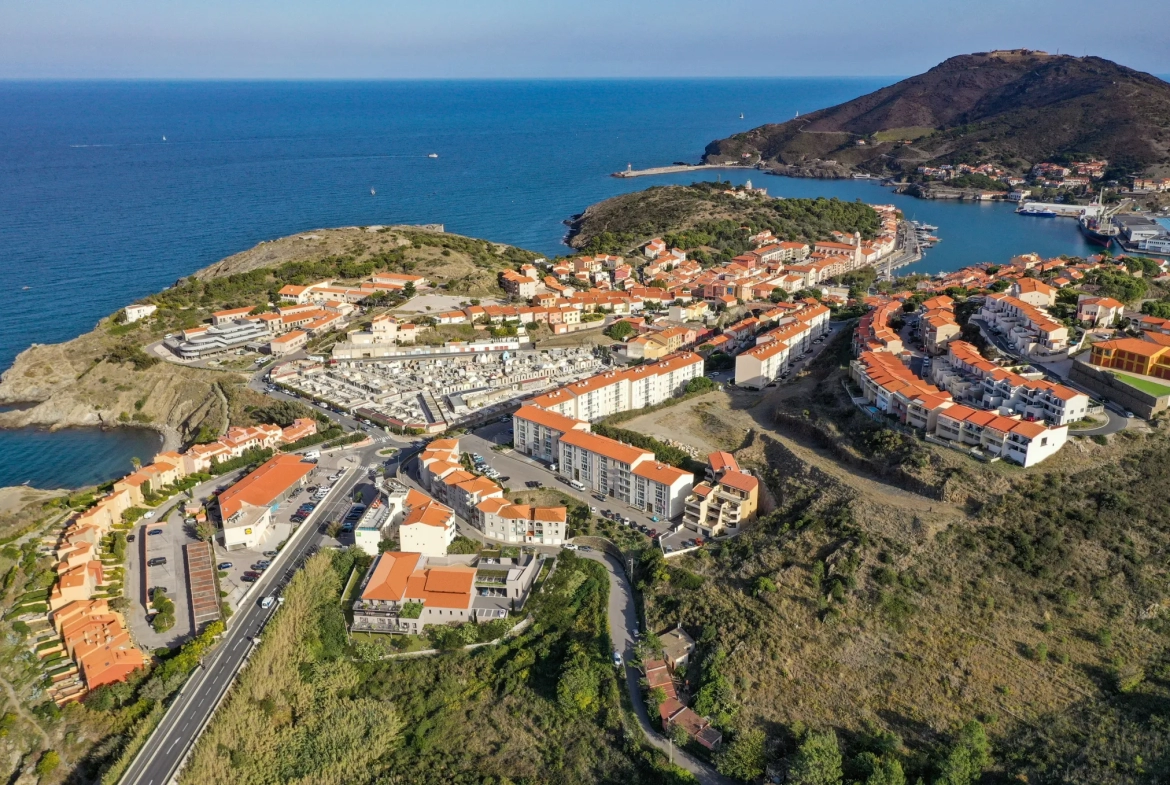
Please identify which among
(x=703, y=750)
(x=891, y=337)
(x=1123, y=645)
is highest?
(x=891, y=337)

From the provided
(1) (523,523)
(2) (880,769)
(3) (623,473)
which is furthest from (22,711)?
(2) (880,769)

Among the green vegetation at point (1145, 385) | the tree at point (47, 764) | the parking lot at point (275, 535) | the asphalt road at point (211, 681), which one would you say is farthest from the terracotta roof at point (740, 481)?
the tree at point (47, 764)

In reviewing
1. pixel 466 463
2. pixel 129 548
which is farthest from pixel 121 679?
pixel 466 463

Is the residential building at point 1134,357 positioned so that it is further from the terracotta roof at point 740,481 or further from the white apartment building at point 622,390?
the white apartment building at point 622,390

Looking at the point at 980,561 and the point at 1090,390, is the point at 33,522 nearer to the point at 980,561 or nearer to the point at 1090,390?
the point at 980,561

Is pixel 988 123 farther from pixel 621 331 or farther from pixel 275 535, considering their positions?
pixel 275 535

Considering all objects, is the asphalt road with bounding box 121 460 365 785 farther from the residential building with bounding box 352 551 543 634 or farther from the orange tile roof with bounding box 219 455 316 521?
the residential building with bounding box 352 551 543 634
